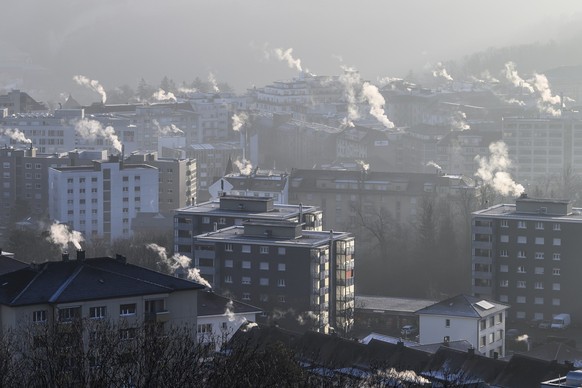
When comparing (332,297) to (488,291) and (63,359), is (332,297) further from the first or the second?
(63,359)

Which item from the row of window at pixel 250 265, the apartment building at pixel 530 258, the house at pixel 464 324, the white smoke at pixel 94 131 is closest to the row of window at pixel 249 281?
the row of window at pixel 250 265

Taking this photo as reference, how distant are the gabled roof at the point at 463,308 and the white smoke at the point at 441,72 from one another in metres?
36.7

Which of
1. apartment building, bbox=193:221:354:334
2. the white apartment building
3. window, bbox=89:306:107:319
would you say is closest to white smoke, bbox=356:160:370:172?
the white apartment building

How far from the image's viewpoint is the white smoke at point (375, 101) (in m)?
42.1

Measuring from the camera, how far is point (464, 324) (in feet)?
60.0

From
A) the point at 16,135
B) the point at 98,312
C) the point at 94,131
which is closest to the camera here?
the point at 98,312

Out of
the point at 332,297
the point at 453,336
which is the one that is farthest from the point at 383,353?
the point at 332,297

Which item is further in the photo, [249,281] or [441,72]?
[441,72]

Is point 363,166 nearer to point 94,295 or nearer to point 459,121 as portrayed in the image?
point 459,121

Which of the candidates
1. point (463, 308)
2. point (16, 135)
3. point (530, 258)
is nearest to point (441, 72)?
point (16, 135)

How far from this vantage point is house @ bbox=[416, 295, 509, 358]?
59.9 feet

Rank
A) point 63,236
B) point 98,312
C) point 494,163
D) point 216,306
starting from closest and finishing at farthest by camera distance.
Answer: point 98,312 → point 216,306 → point 63,236 → point 494,163

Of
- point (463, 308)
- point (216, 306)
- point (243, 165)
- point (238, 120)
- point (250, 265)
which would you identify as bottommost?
point (463, 308)

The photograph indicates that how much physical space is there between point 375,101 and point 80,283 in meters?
30.4
